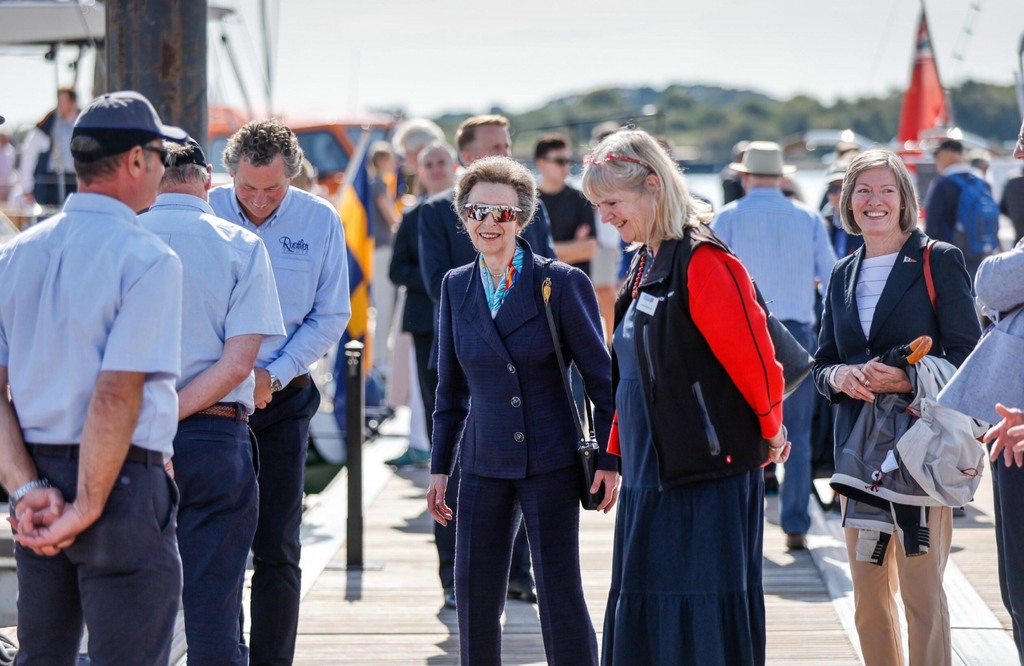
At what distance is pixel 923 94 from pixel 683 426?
18358mm

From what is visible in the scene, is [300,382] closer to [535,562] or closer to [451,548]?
[535,562]

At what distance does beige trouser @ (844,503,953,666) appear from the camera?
14.6 feet

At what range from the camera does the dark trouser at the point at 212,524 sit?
159 inches

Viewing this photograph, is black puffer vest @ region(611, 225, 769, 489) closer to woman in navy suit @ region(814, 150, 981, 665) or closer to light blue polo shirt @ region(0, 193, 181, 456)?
woman in navy suit @ region(814, 150, 981, 665)

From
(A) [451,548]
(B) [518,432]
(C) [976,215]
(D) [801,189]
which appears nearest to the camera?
(B) [518,432]

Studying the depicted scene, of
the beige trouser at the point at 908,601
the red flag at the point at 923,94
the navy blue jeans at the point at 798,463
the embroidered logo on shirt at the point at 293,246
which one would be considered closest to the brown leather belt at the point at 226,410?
the embroidered logo on shirt at the point at 293,246

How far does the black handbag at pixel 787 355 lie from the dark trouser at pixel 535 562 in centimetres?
77

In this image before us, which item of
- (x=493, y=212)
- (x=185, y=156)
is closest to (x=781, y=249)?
(x=493, y=212)

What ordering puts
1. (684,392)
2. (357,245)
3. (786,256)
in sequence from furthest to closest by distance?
(357,245)
(786,256)
(684,392)

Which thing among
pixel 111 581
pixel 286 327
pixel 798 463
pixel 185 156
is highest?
pixel 185 156

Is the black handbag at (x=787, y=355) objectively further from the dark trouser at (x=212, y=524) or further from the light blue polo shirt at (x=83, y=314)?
the light blue polo shirt at (x=83, y=314)

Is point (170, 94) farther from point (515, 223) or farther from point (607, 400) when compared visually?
point (607, 400)

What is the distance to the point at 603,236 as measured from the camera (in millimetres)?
10500

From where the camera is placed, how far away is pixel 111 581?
3.16 m
